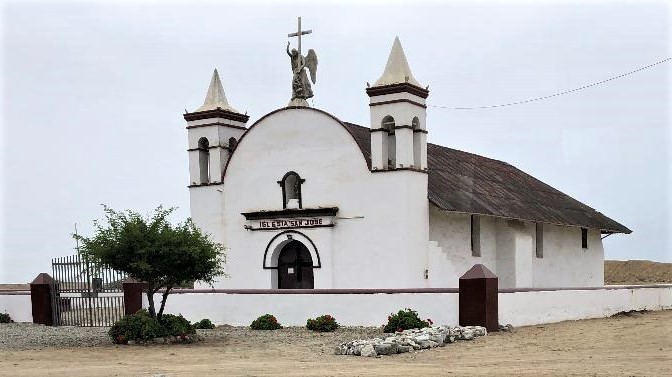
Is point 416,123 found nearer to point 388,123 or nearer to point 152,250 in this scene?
point 388,123

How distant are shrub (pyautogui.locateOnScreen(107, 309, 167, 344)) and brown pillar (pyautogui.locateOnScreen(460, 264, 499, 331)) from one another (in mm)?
7483

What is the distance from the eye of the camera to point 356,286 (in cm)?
2670

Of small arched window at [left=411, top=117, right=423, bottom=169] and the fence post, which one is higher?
small arched window at [left=411, top=117, right=423, bottom=169]

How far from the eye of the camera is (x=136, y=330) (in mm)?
21391

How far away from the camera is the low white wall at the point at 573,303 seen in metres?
23.7

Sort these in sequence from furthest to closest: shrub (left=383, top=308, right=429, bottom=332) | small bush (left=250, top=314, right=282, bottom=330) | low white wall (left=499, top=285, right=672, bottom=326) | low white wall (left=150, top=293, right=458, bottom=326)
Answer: small bush (left=250, top=314, right=282, bottom=330), low white wall (left=499, top=285, right=672, bottom=326), low white wall (left=150, top=293, right=458, bottom=326), shrub (left=383, top=308, right=429, bottom=332)

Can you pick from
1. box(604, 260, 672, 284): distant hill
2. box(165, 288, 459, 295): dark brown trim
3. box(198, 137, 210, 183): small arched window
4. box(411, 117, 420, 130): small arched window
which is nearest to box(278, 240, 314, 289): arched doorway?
box(165, 288, 459, 295): dark brown trim

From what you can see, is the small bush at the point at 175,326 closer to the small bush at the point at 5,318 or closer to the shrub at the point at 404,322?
the shrub at the point at 404,322

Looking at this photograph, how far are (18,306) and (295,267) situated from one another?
Result: 393 inches

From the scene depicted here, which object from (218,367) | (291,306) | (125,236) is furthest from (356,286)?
(218,367)

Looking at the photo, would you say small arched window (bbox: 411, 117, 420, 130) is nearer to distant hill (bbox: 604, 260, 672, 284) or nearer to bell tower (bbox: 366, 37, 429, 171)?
bell tower (bbox: 366, 37, 429, 171)

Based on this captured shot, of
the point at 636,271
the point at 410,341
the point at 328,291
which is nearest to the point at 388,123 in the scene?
the point at 328,291

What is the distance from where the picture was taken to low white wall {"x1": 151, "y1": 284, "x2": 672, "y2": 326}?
23094mm

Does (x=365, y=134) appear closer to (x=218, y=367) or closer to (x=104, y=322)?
(x=104, y=322)
